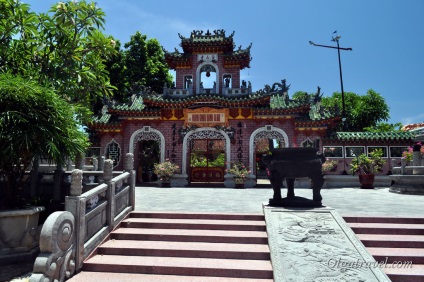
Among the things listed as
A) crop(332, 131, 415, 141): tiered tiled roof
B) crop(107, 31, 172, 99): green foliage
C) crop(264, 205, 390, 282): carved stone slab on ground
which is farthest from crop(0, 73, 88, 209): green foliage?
crop(107, 31, 172, 99): green foliage

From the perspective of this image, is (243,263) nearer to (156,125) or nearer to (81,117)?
(81,117)

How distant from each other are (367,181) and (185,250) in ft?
41.1

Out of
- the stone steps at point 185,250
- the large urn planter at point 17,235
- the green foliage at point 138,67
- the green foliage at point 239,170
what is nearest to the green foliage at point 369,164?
the green foliage at point 239,170

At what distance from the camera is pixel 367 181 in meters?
14.4

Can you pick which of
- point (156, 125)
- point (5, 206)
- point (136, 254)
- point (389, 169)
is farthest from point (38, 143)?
point (389, 169)

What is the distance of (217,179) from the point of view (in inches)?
655

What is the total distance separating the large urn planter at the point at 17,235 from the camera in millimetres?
5117

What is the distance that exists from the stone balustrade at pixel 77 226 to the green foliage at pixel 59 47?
8.35ft

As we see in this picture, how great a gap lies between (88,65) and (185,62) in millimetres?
9727

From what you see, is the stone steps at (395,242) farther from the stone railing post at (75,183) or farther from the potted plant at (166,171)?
the potted plant at (166,171)

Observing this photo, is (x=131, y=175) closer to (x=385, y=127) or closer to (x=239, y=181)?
(x=239, y=181)

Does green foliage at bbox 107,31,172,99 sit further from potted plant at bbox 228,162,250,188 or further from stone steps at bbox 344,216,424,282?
stone steps at bbox 344,216,424,282

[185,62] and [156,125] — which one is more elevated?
[185,62]

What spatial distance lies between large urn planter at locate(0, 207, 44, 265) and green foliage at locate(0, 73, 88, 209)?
0.75 m
